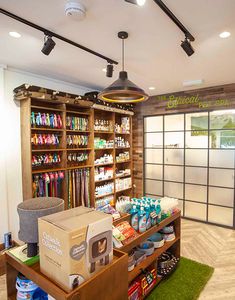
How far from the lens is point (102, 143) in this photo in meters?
3.93

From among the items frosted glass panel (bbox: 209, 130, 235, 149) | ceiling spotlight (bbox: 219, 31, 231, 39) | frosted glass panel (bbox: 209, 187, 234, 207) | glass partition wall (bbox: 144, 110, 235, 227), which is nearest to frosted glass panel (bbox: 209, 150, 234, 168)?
glass partition wall (bbox: 144, 110, 235, 227)

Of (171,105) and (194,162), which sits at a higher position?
(171,105)

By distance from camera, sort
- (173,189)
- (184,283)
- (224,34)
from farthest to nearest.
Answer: (173,189) < (184,283) < (224,34)

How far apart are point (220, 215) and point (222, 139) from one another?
1408 millimetres

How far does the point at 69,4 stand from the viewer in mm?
1518

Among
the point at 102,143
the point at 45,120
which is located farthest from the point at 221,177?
the point at 45,120

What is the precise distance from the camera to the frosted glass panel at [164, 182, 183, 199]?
4.32 meters

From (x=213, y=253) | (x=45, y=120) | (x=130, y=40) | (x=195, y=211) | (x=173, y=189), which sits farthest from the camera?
(x=173, y=189)

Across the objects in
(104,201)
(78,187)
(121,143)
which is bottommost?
(104,201)

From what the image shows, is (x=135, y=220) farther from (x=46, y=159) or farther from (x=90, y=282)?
(x=46, y=159)

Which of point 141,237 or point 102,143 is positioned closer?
point 141,237

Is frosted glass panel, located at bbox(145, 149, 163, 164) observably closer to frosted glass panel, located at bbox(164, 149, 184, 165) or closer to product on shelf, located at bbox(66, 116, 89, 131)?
frosted glass panel, located at bbox(164, 149, 184, 165)

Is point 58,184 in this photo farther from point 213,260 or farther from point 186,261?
point 213,260

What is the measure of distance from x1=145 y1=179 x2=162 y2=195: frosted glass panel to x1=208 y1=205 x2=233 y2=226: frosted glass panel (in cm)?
107
